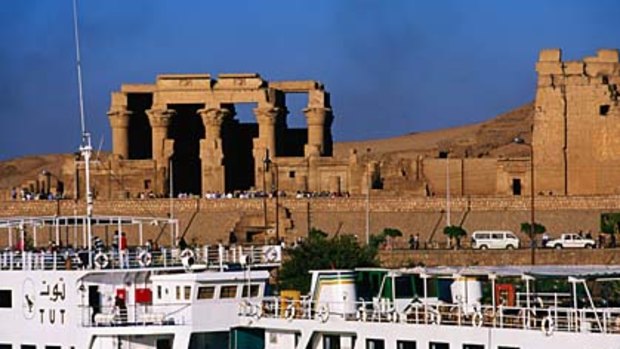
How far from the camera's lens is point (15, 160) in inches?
4680

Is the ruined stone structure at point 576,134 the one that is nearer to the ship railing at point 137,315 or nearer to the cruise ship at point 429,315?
the cruise ship at point 429,315

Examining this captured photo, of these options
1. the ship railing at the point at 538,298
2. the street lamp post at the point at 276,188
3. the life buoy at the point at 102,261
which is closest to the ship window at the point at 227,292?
the life buoy at the point at 102,261

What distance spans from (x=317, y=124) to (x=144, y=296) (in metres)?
43.4

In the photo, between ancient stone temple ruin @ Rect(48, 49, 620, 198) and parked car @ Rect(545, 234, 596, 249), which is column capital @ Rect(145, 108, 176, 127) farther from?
parked car @ Rect(545, 234, 596, 249)

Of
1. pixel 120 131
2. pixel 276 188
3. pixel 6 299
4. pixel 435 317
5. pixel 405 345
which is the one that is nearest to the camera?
pixel 435 317

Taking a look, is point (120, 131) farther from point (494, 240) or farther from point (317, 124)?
point (494, 240)

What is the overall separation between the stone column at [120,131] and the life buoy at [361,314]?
46.2m

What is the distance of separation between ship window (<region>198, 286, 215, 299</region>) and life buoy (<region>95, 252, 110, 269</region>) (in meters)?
1.76

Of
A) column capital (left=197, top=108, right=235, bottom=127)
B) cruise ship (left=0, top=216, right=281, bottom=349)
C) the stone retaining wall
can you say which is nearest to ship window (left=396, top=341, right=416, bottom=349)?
cruise ship (left=0, top=216, right=281, bottom=349)

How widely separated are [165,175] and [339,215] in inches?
347

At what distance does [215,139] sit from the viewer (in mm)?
73812

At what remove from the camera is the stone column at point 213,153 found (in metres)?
73.2

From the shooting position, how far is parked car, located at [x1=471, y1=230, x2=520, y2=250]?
59500 millimetres

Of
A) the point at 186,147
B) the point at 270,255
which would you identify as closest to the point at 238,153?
the point at 186,147
